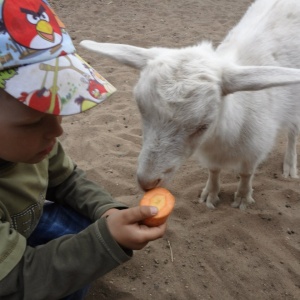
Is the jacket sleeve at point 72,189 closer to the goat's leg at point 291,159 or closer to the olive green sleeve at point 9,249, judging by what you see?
the olive green sleeve at point 9,249

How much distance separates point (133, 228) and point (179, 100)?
2.25 feet

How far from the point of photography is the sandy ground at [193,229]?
229 centimetres

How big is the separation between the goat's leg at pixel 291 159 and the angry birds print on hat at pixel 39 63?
7.80ft

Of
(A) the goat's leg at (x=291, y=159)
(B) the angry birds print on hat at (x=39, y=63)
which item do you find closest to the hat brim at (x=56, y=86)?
(B) the angry birds print on hat at (x=39, y=63)

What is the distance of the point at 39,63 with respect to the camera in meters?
1.31

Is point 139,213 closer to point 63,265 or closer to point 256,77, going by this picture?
point 63,265

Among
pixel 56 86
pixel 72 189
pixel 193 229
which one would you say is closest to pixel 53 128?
pixel 56 86

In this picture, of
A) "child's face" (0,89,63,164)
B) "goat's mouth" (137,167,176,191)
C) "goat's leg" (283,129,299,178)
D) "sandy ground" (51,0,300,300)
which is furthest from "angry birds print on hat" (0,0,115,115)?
"goat's leg" (283,129,299,178)

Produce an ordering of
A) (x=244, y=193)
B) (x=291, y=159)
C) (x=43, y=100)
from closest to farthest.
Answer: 1. (x=43, y=100)
2. (x=244, y=193)
3. (x=291, y=159)

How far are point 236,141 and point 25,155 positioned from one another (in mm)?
1447

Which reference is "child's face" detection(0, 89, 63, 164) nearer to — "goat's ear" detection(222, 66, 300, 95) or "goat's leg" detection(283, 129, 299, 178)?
"goat's ear" detection(222, 66, 300, 95)

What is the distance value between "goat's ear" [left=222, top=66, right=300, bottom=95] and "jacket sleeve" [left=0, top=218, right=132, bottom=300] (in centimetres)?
95

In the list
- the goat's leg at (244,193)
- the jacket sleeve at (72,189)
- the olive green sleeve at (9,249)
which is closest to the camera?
the olive green sleeve at (9,249)

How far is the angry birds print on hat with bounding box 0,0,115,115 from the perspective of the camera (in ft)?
4.17
